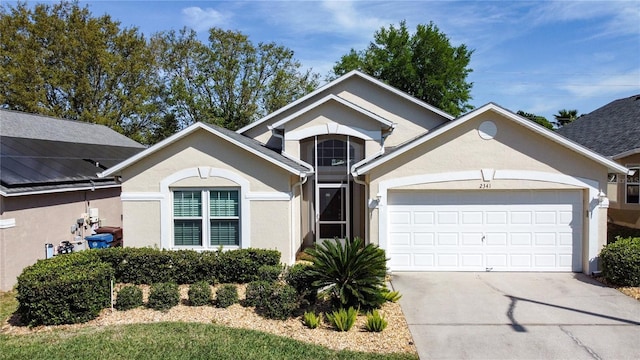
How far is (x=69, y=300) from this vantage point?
8352mm

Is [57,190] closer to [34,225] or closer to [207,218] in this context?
[34,225]

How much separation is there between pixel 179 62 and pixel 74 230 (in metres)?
27.0

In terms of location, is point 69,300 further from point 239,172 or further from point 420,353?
point 420,353

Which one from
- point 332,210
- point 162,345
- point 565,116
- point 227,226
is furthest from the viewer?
point 565,116

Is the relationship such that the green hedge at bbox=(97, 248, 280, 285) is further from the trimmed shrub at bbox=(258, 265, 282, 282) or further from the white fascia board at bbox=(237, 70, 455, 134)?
the white fascia board at bbox=(237, 70, 455, 134)

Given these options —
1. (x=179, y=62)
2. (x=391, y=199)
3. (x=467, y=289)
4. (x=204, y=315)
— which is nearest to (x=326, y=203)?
(x=391, y=199)

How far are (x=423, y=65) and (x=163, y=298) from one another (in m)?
35.4

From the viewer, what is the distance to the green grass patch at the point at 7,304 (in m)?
9.25

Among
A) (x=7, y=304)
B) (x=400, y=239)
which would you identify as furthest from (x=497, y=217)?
(x=7, y=304)

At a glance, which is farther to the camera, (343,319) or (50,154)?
(50,154)

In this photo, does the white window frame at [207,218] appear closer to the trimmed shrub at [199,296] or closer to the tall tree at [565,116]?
the trimmed shrub at [199,296]

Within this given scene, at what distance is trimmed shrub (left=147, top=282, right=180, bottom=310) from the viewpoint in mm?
9023

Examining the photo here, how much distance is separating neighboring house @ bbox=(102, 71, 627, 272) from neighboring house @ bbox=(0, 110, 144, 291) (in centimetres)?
242

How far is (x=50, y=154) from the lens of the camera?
627 inches
